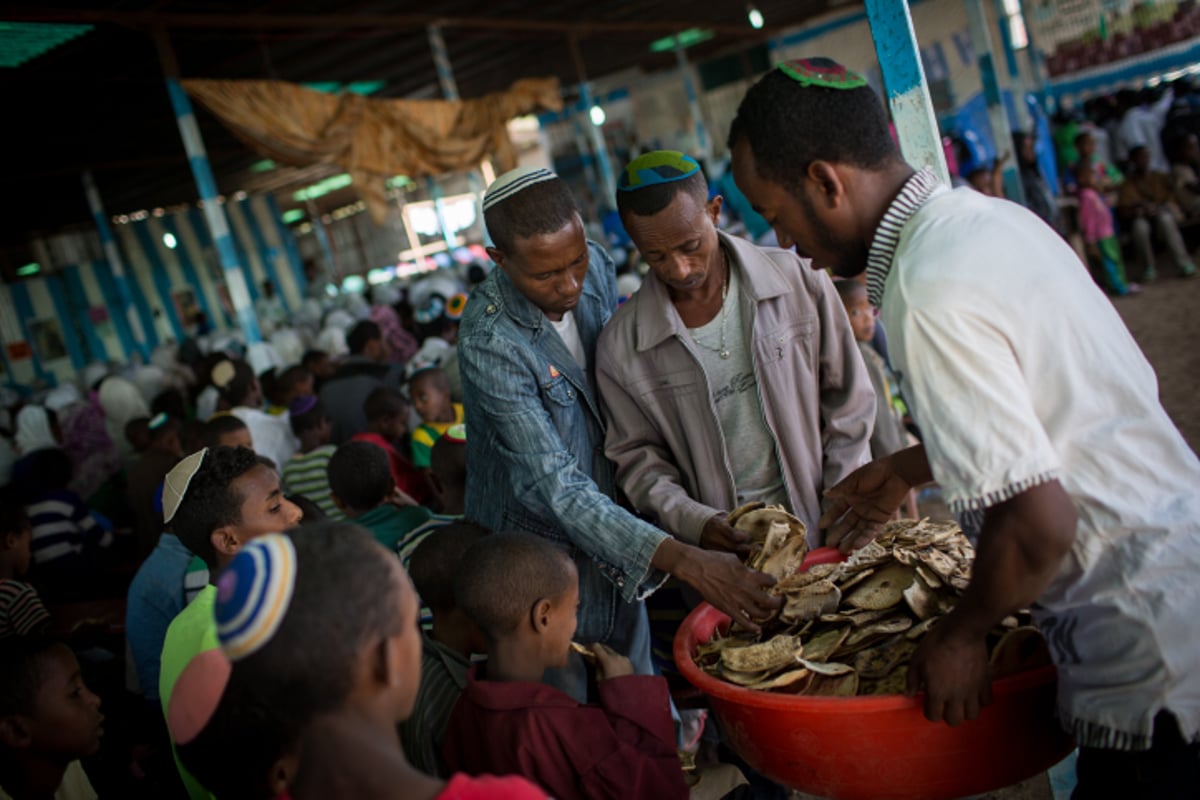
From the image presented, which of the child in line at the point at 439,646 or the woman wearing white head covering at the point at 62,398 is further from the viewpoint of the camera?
the woman wearing white head covering at the point at 62,398

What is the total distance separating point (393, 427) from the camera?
178 inches

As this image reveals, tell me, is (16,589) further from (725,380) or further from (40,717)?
(725,380)

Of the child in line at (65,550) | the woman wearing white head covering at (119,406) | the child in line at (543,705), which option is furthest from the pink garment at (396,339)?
the child in line at (543,705)

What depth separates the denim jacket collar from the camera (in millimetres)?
2232

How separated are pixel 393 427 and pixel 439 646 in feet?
8.08

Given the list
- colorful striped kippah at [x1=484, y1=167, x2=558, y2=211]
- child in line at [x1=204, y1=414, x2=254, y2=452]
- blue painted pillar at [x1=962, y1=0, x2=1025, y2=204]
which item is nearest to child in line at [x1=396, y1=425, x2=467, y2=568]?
child in line at [x1=204, y1=414, x2=254, y2=452]

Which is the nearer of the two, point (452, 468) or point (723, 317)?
point (723, 317)

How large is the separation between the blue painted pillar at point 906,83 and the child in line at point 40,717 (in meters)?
2.92

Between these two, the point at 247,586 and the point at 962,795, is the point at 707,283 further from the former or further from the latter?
the point at 247,586

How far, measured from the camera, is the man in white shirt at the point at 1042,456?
123 centimetres

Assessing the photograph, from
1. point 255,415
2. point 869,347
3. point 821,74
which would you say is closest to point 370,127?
point 255,415

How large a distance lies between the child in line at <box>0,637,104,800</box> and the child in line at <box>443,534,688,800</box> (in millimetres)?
1098

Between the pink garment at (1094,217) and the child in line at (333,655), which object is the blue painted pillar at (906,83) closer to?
the child in line at (333,655)

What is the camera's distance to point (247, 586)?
1.11 m
